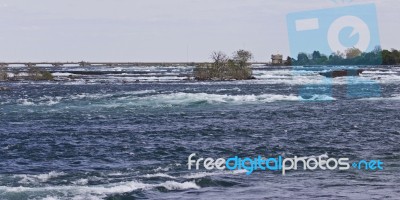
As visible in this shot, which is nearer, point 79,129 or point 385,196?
point 385,196

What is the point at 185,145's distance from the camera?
3531 cm

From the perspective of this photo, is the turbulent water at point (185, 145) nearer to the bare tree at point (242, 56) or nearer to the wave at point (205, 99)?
the wave at point (205, 99)

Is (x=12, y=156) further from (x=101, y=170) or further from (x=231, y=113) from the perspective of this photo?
(x=231, y=113)

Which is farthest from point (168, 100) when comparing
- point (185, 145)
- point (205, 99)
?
point (185, 145)

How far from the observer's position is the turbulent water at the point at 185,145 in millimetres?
Answer: 23656

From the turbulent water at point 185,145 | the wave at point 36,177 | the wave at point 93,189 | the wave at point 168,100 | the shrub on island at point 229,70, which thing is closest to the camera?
the wave at point 93,189

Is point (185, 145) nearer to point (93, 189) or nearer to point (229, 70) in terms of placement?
point (93, 189)

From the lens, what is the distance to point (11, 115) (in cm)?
5466

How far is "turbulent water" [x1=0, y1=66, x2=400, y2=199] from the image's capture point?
2366 cm

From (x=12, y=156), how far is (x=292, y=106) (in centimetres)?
3142

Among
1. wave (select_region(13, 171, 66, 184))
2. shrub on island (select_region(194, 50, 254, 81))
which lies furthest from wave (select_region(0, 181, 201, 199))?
shrub on island (select_region(194, 50, 254, 81))

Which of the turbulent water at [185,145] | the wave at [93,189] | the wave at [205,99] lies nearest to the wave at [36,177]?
the turbulent water at [185,145]

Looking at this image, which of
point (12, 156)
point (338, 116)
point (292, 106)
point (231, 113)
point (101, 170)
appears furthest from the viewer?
point (292, 106)

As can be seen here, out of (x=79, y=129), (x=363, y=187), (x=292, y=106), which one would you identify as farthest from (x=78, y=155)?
(x=292, y=106)
